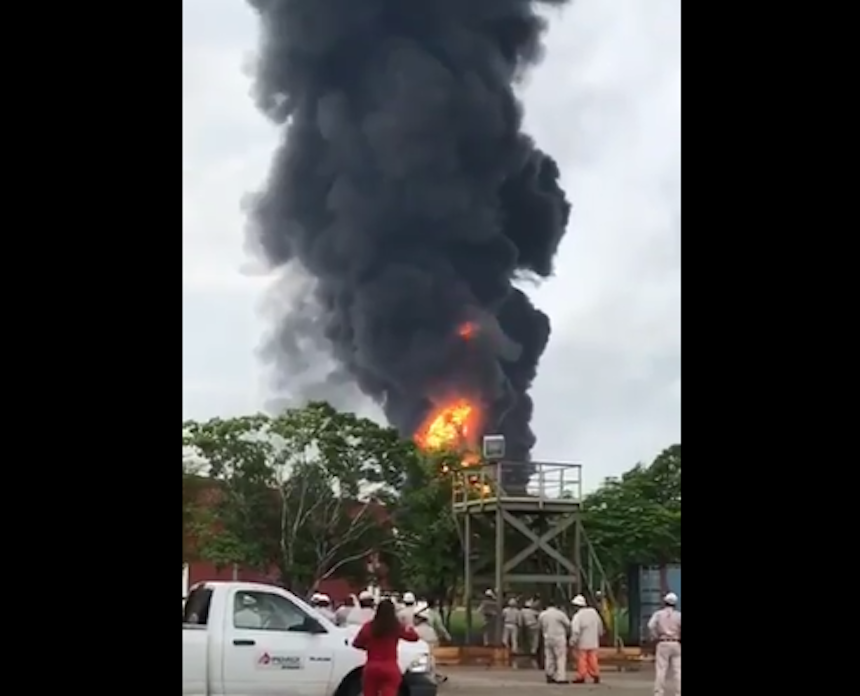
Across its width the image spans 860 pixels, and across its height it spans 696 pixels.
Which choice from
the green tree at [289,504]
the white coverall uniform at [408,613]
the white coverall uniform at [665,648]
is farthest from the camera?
the green tree at [289,504]

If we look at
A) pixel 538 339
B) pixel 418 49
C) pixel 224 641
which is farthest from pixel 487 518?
pixel 418 49

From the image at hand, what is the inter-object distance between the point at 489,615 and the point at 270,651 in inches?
224

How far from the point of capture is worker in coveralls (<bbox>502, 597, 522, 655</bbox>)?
28.4 ft

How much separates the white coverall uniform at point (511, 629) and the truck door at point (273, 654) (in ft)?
13.7

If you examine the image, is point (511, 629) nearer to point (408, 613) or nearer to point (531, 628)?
point (531, 628)

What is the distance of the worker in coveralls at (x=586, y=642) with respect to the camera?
6914 millimetres

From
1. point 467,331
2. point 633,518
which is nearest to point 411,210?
point 467,331

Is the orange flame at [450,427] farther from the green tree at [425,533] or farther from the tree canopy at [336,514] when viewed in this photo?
the tree canopy at [336,514]

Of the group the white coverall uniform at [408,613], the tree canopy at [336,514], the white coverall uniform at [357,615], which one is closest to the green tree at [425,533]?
the tree canopy at [336,514]

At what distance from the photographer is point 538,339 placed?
19.2m

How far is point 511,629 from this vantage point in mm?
8766
